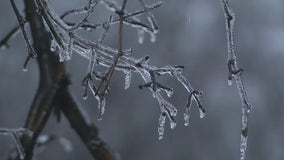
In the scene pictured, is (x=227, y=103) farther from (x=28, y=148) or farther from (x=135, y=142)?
(x=28, y=148)

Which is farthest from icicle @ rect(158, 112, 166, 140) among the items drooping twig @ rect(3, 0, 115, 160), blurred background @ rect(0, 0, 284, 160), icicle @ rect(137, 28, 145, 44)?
blurred background @ rect(0, 0, 284, 160)

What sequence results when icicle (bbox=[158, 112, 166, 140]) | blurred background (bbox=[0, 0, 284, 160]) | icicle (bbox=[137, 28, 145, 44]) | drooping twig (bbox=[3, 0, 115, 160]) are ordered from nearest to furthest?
icicle (bbox=[137, 28, 145, 44]) < icicle (bbox=[158, 112, 166, 140]) < drooping twig (bbox=[3, 0, 115, 160]) < blurred background (bbox=[0, 0, 284, 160])

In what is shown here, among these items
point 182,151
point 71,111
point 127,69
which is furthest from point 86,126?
point 182,151

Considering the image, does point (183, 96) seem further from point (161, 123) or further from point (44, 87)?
point (161, 123)

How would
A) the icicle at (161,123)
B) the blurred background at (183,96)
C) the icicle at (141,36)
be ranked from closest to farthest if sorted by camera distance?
the icicle at (141,36)
the icicle at (161,123)
the blurred background at (183,96)

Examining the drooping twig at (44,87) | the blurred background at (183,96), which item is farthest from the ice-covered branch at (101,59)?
the blurred background at (183,96)

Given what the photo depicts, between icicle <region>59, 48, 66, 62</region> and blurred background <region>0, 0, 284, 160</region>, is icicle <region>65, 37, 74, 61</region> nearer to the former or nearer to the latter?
icicle <region>59, 48, 66, 62</region>

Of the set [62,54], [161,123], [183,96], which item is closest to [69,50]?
[62,54]

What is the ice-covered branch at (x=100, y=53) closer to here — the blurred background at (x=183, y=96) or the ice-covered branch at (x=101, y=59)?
the ice-covered branch at (x=101, y=59)
